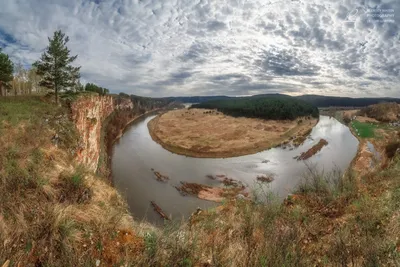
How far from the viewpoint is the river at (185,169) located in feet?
87.8

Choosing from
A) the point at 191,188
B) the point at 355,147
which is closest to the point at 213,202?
the point at 191,188

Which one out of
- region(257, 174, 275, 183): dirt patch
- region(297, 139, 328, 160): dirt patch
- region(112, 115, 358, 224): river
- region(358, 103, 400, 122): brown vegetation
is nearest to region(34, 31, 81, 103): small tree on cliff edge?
region(112, 115, 358, 224): river

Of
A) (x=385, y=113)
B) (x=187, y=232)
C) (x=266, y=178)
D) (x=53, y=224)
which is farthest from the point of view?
(x=385, y=113)

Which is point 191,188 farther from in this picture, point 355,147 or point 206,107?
point 206,107

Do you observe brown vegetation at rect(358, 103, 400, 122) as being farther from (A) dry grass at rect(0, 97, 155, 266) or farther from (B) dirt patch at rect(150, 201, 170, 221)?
(A) dry grass at rect(0, 97, 155, 266)

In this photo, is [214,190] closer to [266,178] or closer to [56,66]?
[266,178]

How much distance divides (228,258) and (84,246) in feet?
10.2

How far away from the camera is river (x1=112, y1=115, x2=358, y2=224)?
26766mm

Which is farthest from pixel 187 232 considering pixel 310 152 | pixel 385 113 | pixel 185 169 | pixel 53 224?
pixel 385 113

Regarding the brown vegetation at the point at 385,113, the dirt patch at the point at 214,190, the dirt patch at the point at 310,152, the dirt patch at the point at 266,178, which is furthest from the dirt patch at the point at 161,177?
the brown vegetation at the point at 385,113

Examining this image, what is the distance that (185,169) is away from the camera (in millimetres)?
40000

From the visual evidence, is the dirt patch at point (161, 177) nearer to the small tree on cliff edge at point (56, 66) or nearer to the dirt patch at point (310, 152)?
the small tree on cliff edge at point (56, 66)

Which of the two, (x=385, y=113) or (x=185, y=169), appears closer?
(x=185, y=169)

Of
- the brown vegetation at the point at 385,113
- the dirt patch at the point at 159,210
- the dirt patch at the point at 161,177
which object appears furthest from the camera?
the brown vegetation at the point at 385,113
